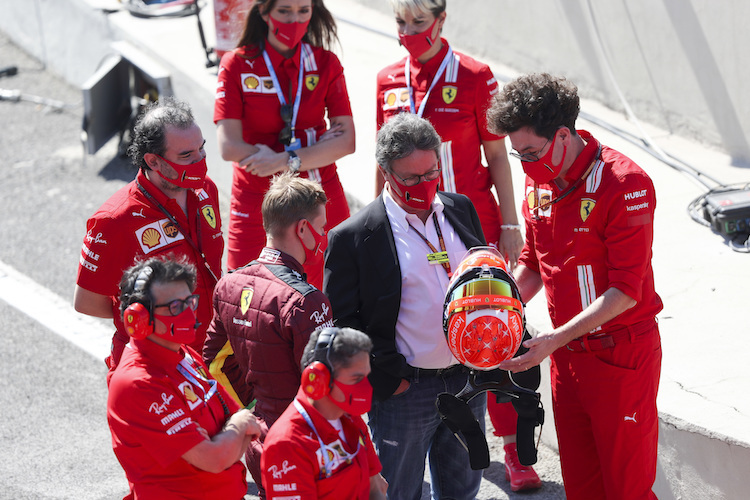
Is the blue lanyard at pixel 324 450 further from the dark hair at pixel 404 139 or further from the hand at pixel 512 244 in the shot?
the hand at pixel 512 244

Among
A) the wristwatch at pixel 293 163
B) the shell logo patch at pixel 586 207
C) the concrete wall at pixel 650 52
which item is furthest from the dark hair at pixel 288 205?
the concrete wall at pixel 650 52

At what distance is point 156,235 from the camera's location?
439 centimetres

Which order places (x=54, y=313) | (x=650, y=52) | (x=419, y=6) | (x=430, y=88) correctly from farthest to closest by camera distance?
(x=650, y=52) → (x=54, y=313) → (x=430, y=88) → (x=419, y=6)

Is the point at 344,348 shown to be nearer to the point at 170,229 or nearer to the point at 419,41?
the point at 170,229

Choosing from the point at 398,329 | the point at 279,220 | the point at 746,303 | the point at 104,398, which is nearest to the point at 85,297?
the point at 279,220

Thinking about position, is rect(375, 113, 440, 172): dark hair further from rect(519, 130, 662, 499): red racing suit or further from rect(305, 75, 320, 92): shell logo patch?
rect(305, 75, 320, 92): shell logo patch

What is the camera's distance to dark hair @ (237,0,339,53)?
5.35m

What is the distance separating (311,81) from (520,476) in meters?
2.64

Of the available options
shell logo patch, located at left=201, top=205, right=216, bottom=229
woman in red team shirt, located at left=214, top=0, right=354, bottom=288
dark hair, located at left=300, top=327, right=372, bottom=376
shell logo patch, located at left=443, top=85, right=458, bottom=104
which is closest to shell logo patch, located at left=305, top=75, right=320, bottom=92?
woman in red team shirt, located at left=214, top=0, right=354, bottom=288

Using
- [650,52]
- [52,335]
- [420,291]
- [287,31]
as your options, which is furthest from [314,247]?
[650,52]

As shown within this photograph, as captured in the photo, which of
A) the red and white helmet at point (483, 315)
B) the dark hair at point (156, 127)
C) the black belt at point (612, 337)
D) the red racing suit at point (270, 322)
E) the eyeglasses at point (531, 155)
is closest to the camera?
the red and white helmet at point (483, 315)

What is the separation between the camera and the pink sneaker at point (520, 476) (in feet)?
16.9

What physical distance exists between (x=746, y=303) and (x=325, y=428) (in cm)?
355

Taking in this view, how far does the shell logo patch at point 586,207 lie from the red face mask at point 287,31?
7.36ft
